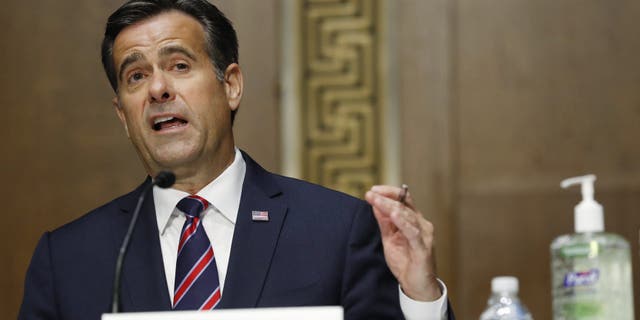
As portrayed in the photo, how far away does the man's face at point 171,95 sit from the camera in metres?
2.30

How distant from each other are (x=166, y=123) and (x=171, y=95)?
0.06m

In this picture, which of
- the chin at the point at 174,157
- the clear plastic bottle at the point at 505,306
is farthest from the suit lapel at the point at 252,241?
the clear plastic bottle at the point at 505,306

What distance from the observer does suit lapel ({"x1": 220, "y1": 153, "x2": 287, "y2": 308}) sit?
2.09m

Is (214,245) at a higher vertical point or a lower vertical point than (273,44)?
lower

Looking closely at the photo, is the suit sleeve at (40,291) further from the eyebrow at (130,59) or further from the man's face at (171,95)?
the eyebrow at (130,59)

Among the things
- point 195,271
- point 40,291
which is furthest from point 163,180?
point 40,291

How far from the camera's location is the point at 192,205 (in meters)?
2.24

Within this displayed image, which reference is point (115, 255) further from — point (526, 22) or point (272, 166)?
point (526, 22)

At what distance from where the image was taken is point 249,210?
7.38 ft

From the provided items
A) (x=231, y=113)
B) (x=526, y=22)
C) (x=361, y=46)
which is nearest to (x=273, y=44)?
(x=361, y=46)

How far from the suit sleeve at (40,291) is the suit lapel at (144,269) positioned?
0.16 meters

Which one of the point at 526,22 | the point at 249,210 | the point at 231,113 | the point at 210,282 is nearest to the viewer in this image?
the point at 210,282

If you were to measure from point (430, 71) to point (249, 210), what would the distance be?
178 centimetres

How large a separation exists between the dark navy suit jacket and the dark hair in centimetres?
30
